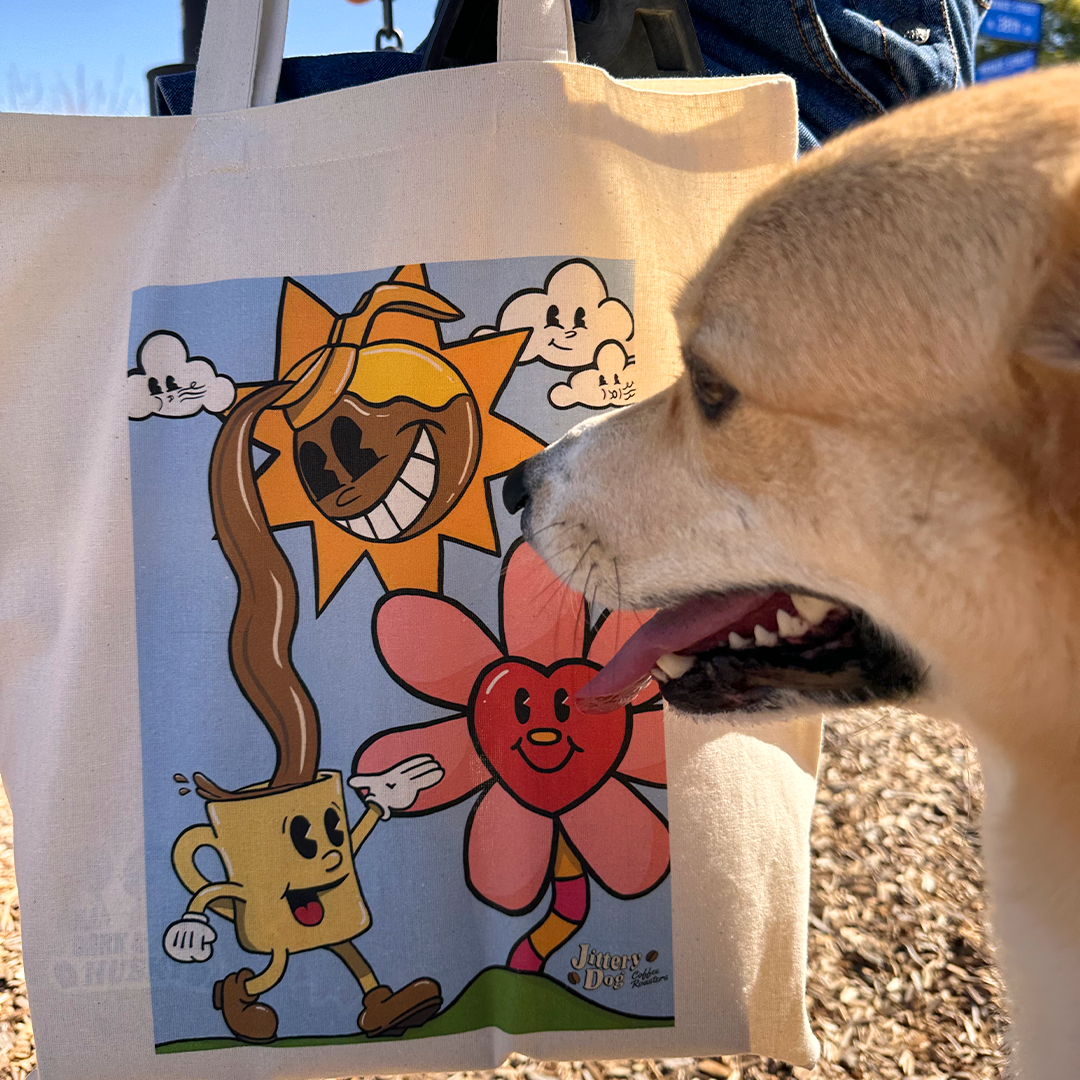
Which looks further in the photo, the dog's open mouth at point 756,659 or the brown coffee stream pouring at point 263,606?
the brown coffee stream pouring at point 263,606

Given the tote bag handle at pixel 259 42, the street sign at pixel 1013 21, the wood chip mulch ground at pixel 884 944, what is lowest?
the wood chip mulch ground at pixel 884 944

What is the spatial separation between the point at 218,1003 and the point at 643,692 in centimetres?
85

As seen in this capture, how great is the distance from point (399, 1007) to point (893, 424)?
1.17 meters

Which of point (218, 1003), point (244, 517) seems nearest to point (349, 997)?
point (218, 1003)

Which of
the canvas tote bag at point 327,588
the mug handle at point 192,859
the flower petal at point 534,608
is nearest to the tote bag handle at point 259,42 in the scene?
the canvas tote bag at point 327,588

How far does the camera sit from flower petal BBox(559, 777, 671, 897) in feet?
4.50

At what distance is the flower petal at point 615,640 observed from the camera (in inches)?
55.4

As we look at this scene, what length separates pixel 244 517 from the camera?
1.35 metres

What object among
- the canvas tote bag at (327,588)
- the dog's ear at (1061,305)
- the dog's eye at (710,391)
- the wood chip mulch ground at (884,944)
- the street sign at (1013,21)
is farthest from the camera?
the street sign at (1013,21)

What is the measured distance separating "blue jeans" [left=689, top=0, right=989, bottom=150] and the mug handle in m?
1.72

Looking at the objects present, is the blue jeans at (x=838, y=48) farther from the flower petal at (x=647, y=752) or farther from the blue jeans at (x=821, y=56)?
the flower petal at (x=647, y=752)

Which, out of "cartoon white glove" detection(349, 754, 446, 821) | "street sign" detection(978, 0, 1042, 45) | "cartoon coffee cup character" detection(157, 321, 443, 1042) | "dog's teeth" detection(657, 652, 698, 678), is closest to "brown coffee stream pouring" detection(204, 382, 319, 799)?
"cartoon coffee cup character" detection(157, 321, 443, 1042)

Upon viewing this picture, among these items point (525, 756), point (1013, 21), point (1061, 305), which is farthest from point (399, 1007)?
point (1013, 21)

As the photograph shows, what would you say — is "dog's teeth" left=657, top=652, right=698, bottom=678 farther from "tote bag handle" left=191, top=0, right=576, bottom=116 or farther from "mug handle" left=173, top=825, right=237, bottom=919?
"tote bag handle" left=191, top=0, right=576, bottom=116
